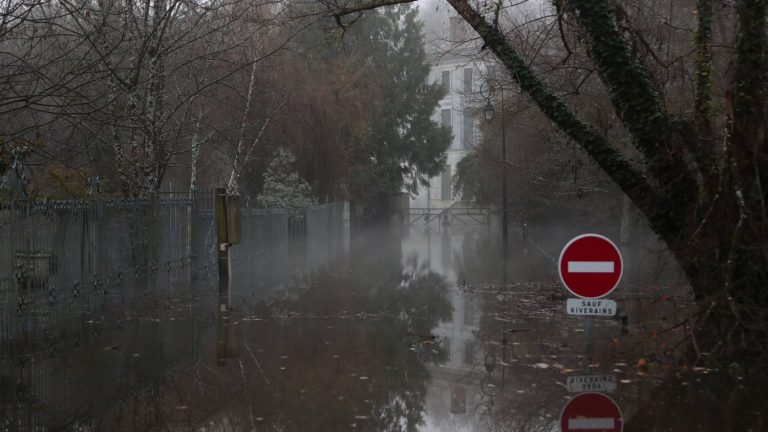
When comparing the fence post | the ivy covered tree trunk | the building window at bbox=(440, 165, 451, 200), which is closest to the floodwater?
the fence post

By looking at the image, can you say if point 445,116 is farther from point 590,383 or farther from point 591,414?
point 591,414

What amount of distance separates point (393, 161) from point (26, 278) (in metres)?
40.5

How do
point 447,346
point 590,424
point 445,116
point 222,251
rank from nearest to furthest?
point 590,424, point 447,346, point 222,251, point 445,116

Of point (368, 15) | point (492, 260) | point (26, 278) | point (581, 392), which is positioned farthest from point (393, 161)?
point (581, 392)

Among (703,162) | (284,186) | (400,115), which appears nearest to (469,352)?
(703,162)

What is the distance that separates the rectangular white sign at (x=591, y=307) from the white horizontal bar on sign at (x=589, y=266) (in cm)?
32

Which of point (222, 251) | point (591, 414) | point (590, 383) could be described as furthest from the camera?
point (222, 251)

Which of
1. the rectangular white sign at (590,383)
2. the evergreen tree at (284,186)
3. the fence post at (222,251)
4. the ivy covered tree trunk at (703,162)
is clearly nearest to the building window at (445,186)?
the evergreen tree at (284,186)

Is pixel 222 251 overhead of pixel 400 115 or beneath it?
beneath

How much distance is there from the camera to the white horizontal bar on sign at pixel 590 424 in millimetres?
6555

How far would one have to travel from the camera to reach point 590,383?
8055 mm

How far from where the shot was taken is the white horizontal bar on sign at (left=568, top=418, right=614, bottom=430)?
656 centimetres

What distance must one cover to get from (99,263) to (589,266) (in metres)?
9.18

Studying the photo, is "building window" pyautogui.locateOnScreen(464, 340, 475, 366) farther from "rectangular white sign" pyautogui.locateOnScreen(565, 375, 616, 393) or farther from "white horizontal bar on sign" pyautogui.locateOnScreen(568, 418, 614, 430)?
"white horizontal bar on sign" pyautogui.locateOnScreen(568, 418, 614, 430)
